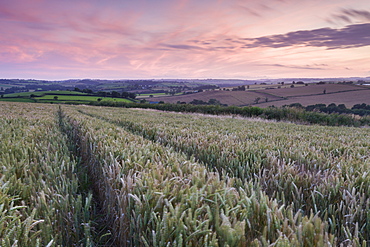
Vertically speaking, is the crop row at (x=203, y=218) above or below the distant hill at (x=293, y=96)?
below

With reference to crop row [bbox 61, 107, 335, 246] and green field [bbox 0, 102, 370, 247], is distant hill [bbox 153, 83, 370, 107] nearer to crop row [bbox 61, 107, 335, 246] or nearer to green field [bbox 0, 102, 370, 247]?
green field [bbox 0, 102, 370, 247]

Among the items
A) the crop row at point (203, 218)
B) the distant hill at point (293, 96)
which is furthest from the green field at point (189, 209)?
the distant hill at point (293, 96)

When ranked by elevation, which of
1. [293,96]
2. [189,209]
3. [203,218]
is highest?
[293,96]

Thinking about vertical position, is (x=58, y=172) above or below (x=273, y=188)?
above

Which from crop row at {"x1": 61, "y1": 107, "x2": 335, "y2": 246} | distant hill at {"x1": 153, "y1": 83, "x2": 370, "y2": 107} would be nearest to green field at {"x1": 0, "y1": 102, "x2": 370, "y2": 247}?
crop row at {"x1": 61, "y1": 107, "x2": 335, "y2": 246}

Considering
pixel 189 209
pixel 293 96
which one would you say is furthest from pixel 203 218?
pixel 293 96

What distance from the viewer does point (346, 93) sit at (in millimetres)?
76062

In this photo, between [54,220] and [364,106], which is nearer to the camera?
[54,220]

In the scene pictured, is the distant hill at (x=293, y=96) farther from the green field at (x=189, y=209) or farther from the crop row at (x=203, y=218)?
the crop row at (x=203, y=218)

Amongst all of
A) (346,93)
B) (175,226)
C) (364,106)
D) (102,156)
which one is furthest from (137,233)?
(346,93)

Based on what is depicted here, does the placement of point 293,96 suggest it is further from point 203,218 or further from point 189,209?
point 189,209

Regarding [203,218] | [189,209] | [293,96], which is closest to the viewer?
[189,209]

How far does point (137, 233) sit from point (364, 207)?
6.85 ft

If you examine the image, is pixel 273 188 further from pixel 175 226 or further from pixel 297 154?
pixel 175 226
